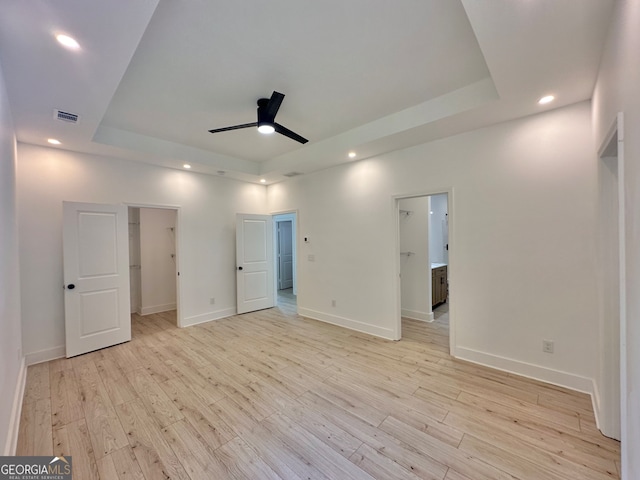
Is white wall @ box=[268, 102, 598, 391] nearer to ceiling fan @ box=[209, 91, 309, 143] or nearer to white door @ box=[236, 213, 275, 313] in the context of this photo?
ceiling fan @ box=[209, 91, 309, 143]

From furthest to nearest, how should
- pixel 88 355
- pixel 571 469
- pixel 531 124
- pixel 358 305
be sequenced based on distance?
1. pixel 358 305
2. pixel 88 355
3. pixel 531 124
4. pixel 571 469

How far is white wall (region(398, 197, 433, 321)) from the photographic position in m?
4.60

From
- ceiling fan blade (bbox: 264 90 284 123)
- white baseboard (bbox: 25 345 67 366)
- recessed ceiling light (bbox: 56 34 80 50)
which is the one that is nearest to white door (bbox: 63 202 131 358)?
white baseboard (bbox: 25 345 67 366)

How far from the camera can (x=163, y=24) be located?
1785mm

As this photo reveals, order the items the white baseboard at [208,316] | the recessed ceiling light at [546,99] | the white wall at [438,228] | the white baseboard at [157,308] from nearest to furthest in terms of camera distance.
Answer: the recessed ceiling light at [546,99] → the white baseboard at [208,316] → the white baseboard at [157,308] → the white wall at [438,228]

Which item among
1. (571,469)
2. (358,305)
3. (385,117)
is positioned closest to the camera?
(571,469)

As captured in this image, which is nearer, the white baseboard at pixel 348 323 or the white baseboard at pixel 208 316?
the white baseboard at pixel 348 323

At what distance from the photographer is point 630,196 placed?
4.19 feet

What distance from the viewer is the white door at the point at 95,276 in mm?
3402

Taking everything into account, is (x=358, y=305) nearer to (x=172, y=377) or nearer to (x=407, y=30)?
(x=172, y=377)

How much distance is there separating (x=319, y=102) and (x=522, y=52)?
1.78m

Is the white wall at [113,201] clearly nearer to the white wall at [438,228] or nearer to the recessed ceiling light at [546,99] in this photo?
the white wall at [438,228]

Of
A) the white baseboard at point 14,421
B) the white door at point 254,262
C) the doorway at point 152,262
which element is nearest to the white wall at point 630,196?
the white baseboard at point 14,421

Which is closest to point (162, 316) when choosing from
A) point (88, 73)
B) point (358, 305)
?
point (358, 305)
